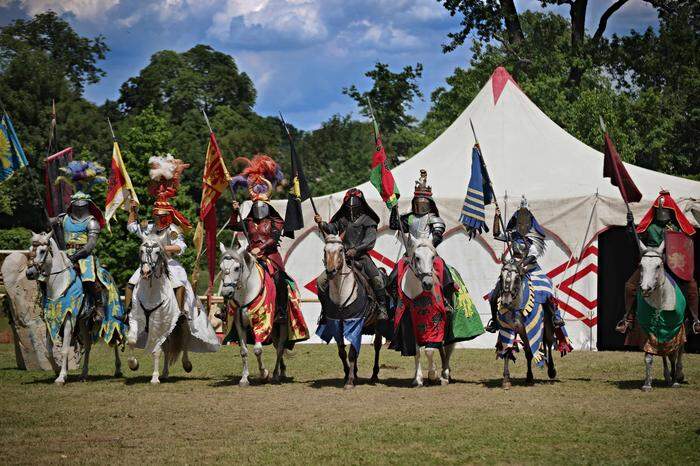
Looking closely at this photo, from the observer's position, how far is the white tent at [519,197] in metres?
22.3

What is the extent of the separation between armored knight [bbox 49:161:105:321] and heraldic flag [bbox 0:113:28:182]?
0.75 meters

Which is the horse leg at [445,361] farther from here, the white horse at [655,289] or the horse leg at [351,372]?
the white horse at [655,289]

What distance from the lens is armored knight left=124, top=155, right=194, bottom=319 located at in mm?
16125

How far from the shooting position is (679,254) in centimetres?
1473

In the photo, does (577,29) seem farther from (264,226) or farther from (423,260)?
(423,260)

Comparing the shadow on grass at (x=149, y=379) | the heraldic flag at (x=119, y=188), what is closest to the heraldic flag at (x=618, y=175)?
the shadow on grass at (x=149, y=379)

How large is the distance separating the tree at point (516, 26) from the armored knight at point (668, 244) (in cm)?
2461

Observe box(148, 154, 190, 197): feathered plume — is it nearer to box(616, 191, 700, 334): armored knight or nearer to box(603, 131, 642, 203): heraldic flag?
box(603, 131, 642, 203): heraldic flag

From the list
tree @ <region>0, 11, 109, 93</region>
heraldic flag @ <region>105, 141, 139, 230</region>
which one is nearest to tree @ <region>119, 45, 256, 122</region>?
tree @ <region>0, 11, 109, 93</region>

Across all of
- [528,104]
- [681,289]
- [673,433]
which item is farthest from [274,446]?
[528,104]

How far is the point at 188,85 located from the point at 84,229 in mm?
53461

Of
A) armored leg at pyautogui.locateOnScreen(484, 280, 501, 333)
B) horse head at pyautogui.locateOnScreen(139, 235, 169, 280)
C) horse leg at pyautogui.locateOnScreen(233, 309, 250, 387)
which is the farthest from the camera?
horse leg at pyautogui.locateOnScreen(233, 309, 250, 387)

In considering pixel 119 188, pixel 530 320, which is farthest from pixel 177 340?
pixel 530 320

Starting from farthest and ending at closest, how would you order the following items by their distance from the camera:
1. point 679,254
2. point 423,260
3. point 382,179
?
point 382,179
point 679,254
point 423,260
